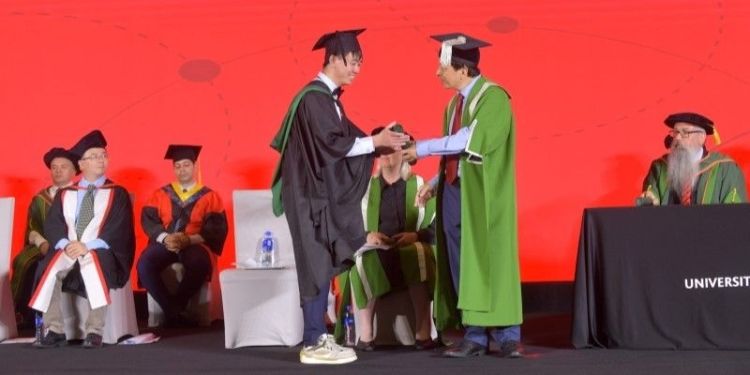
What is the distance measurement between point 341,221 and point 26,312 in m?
3.31

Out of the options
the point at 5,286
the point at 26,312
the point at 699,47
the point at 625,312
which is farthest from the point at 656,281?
the point at 26,312

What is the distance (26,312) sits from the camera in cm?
714

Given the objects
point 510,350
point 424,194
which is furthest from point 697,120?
point 510,350

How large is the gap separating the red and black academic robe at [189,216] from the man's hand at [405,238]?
1.80 meters

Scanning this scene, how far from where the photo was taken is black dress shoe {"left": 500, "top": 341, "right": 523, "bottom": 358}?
16.1 feet

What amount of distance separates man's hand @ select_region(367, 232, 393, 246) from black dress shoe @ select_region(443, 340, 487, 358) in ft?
2.97

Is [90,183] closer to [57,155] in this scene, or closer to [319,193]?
[57,155]

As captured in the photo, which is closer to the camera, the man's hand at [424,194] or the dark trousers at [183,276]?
the man's hand at [424,194]

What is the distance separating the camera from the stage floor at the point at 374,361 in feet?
15.0

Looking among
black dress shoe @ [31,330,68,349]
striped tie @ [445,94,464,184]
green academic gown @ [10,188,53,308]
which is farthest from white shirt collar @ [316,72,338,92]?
green academic gown @ [10,188,53,308]

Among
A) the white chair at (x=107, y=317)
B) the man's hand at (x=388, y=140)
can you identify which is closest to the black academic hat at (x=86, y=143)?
the white chair at (x=107, y=317)

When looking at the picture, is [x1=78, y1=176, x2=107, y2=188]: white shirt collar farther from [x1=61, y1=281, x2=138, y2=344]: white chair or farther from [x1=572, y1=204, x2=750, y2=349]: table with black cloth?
[x1=572, y1=204, x2=750, y2=349]: table with black cloth

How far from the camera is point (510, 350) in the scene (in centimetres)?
493

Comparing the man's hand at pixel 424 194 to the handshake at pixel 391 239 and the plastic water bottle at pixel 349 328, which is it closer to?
the handshake at pixel 391 239
